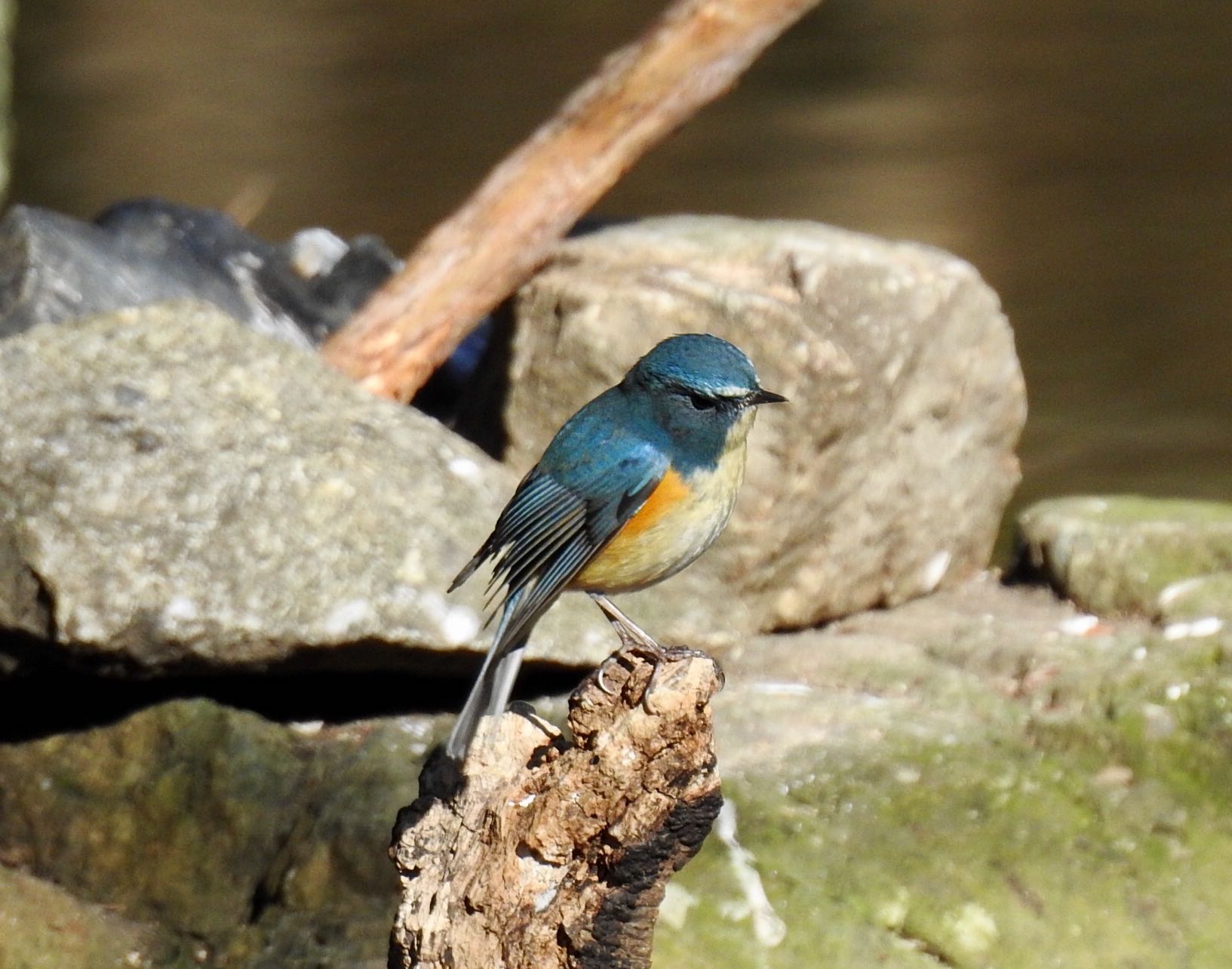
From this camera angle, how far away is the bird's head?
346 centimetres

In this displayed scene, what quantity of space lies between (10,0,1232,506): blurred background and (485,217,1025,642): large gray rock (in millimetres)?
4480

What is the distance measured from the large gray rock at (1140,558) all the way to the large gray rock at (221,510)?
167 cm

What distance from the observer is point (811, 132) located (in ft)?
49.0

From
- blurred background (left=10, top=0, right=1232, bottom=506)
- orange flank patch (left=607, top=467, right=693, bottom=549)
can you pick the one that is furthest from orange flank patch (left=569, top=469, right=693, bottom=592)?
blurred background (left=10, top=0, right=1232, bottom=506)

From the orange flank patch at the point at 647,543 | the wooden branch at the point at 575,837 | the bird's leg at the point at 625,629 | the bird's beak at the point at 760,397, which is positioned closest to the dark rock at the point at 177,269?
the bird's leg at the point at 625,629

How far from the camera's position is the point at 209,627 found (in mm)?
4352

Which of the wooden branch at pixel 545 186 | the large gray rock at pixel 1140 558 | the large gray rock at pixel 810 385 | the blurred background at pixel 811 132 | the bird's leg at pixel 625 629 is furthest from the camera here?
the blurred background at pixel 811 132

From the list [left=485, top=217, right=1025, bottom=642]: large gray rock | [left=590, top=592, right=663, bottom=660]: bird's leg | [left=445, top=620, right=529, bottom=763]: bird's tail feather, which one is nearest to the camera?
[left=445, top=620, right=529, bottom=763]: bird's tail feather

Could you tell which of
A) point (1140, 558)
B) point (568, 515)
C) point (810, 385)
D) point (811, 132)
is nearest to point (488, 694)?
point (568, 515)

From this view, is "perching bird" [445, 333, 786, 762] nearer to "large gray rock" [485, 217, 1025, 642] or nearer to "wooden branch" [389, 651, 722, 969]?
"wooden branch" [389, 651, 722, 969]

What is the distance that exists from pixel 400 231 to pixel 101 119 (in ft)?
11.1

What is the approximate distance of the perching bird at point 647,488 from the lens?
3.46m

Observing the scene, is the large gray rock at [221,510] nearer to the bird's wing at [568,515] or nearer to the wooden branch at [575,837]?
the bird's wing at [568,515]

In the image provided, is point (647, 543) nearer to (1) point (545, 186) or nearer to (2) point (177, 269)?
(1) point (545, 186)
